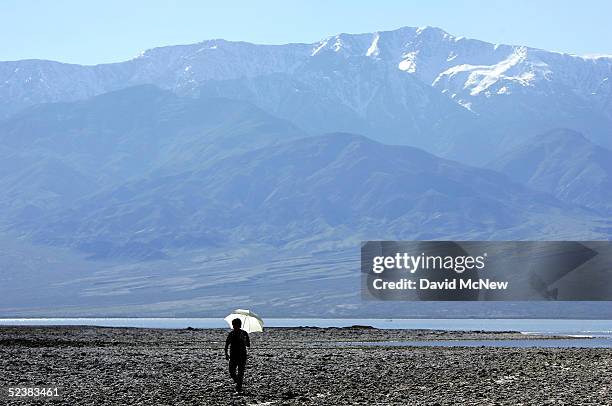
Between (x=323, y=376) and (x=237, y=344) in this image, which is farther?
(x=323, y=376)

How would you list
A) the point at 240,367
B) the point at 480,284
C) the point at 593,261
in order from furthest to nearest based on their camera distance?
1. the point at 593,261
2. the point at 480,284
3. the point at 240,367

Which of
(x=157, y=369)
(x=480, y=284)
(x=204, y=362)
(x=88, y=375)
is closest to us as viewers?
(x=88, y=375)

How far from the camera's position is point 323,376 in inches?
1938

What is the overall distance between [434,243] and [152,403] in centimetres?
3174

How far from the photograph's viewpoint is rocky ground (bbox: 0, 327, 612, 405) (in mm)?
40031

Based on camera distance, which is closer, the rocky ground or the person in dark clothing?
the rocky ground

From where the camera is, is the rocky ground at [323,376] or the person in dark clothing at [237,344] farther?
the person in dark clothing at [237,344]

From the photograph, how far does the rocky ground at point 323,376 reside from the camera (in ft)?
131

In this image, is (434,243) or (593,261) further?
(593,261)

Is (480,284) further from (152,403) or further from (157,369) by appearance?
(152,403)

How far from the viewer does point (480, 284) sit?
6469 centimetres

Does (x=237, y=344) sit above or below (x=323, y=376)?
above

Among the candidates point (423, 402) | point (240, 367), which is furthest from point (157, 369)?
point (423, 402)

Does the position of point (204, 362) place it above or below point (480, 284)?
below
